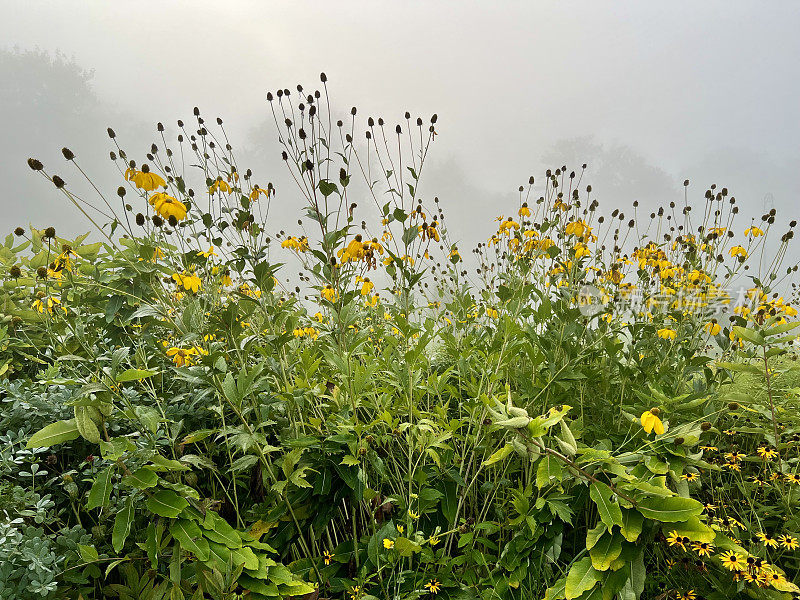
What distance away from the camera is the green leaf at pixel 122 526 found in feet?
4.01

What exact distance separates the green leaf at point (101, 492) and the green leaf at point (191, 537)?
196 millimetres

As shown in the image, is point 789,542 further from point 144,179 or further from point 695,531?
point 144,179

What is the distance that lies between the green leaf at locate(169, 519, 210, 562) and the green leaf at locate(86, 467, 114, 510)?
196 millimetres

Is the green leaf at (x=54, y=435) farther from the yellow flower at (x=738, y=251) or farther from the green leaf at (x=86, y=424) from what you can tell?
the yellow flower at (x=738, y=251)

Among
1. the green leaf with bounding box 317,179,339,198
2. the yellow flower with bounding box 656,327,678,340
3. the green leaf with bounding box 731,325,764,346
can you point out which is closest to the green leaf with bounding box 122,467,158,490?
the green leaf with bounding box 317,179,339,198

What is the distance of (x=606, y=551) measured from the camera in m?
1.37

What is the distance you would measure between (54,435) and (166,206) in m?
0.86

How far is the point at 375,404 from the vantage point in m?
1.83

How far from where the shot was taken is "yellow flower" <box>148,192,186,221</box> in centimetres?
171

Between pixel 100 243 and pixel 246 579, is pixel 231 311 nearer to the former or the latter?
pixel 246 579

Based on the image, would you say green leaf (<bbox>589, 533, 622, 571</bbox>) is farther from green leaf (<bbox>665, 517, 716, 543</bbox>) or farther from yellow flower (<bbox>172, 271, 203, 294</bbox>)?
yellow flower (<bbox>172, 271, 203, 294</bbox>)

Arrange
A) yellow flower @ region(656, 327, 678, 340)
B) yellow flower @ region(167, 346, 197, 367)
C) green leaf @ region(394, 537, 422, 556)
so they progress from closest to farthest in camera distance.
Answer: green leaf @ region(394, 537, 422, 556) → yellow flower @ region(167, 346, 197, 367) → yellow flower @ region(656, 327, 678, 340)

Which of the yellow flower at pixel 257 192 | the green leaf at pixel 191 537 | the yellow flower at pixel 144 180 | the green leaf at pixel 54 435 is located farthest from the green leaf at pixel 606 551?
the yellow flower at pixel 257 192

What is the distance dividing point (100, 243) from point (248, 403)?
1310mm
